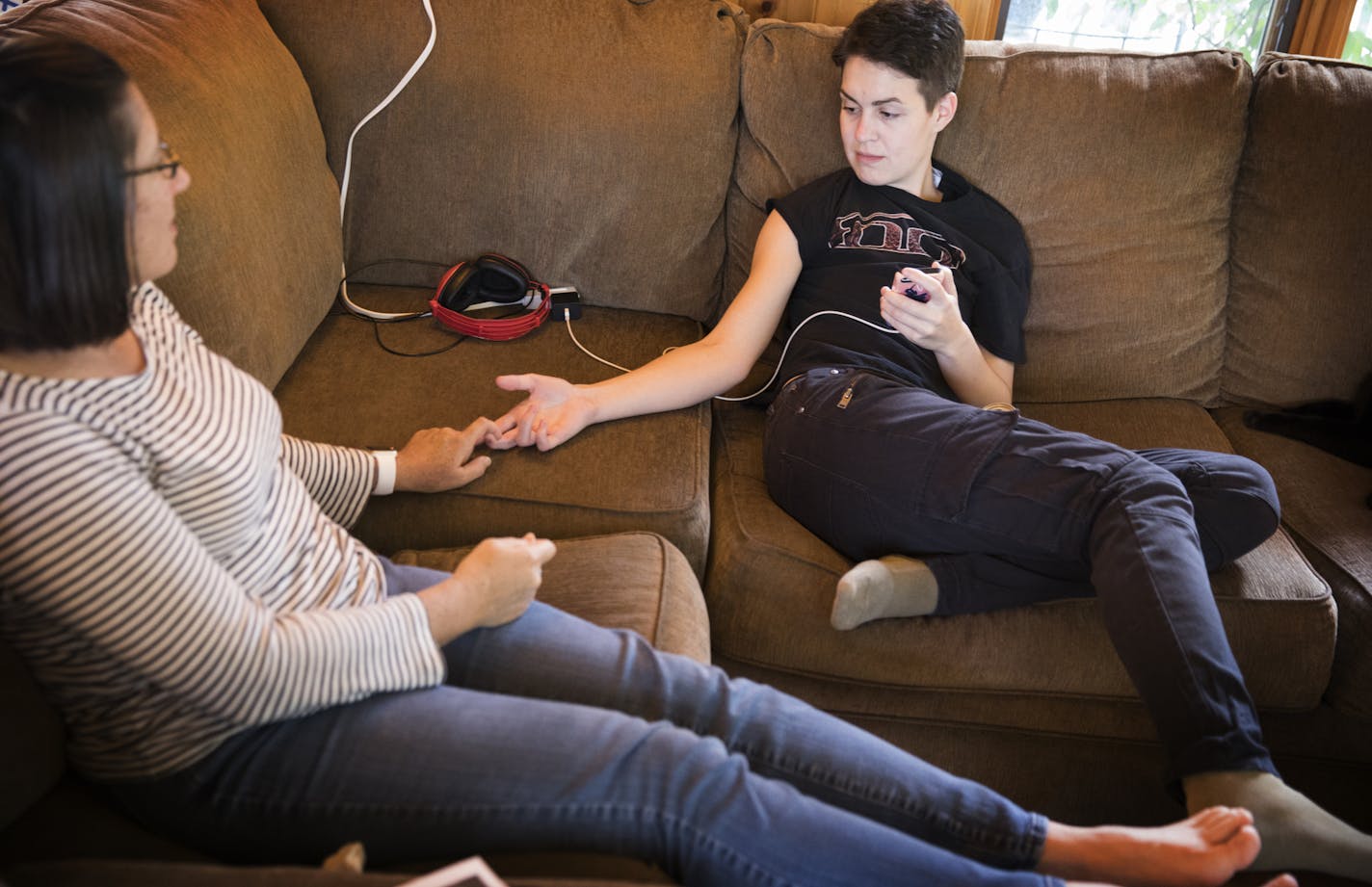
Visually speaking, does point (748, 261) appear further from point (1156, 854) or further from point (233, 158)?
point (1156, 854)

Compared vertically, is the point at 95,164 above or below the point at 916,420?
above

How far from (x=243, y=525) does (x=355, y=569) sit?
0.18 metres

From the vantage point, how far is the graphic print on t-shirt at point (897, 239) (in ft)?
5.97

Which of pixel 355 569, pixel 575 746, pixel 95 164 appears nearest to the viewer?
pixel 95 164

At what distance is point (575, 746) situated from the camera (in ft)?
3.26

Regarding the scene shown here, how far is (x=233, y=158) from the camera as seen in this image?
5.05 ft

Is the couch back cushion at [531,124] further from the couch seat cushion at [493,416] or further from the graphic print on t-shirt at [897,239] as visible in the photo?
the graphic print on t-shirt at [897,239]

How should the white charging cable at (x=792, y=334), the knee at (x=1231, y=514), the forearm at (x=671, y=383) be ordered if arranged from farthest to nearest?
1. the white charging cable at (x=792, y=334)
2. the forearm at (x=671, y=383)
3. the knee at (x=1231, y=514)

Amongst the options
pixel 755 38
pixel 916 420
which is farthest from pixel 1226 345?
pixel 755 38

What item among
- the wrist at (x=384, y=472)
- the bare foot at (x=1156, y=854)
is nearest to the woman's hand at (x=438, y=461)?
the wrist at (x=384, y=472)

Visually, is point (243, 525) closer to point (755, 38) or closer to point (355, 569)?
point (355, 569)

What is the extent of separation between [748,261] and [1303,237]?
1.04 metres

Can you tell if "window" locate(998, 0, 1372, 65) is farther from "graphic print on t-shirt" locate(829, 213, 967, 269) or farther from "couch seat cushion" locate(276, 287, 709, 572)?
"couch seat cushion" locate(276, 287, 709, 572)

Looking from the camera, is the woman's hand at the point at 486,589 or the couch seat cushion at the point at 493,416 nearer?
the woman's hand at the point at 486,589
